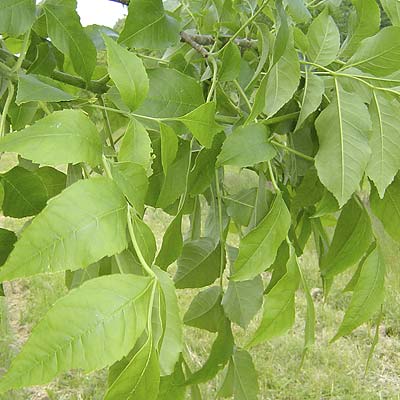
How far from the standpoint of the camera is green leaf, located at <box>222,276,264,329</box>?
1.48 ft

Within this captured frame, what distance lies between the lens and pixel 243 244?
338mm

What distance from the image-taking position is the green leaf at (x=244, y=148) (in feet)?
1.13

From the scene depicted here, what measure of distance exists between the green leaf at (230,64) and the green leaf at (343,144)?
6cm

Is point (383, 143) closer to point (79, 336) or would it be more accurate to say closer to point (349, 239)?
point (349, 239)

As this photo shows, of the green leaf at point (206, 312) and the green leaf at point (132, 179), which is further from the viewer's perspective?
the green leaf at point (206, 312)

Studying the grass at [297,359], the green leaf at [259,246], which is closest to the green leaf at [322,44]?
the green leaf at [259,246]

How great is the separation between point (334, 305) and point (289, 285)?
5.79 ft

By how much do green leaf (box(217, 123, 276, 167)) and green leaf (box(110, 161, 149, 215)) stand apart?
0.08m

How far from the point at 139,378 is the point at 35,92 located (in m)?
0.16

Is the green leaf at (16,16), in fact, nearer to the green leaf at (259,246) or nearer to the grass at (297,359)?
the green leaf at (259,246)

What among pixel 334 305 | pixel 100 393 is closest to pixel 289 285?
pixel 100 393

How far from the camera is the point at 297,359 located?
166 centimetres

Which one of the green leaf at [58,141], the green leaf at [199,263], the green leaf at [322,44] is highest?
the green leaf at [322,44]

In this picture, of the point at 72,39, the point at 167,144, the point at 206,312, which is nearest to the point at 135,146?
the point at 167,144
